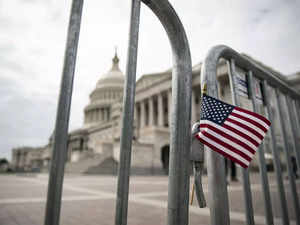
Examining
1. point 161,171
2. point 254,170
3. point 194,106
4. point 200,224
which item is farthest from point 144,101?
point 200,224

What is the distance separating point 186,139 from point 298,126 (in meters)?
3.06

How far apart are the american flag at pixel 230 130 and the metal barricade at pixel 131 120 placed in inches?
11.5

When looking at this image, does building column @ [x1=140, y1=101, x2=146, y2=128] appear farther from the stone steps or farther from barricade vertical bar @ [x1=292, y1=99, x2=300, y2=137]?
barricade vertical bar @ [x1=292, y1=99, x2=300, y2=137]

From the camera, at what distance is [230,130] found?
2.24m

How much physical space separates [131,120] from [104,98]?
9386 cm

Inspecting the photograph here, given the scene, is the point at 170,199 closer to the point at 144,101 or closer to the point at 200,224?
the point at 200,224

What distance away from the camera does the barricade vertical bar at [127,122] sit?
154 centimetres

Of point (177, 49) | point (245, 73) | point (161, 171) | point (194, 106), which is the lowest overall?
point (161, 171)

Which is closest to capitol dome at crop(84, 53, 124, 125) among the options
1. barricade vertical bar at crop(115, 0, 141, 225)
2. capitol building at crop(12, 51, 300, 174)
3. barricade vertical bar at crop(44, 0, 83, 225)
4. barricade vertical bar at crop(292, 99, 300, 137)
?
capitol building at crop(12, 51, 300, 174)

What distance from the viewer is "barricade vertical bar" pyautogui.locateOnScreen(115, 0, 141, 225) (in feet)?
5.07

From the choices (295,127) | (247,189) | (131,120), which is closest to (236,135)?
(247,189)

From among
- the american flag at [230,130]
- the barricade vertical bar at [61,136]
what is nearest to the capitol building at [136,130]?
the american flag at [230,130]

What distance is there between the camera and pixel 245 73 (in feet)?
9.98

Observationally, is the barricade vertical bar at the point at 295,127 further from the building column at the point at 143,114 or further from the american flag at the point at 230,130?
the building column at the point at 143,114
